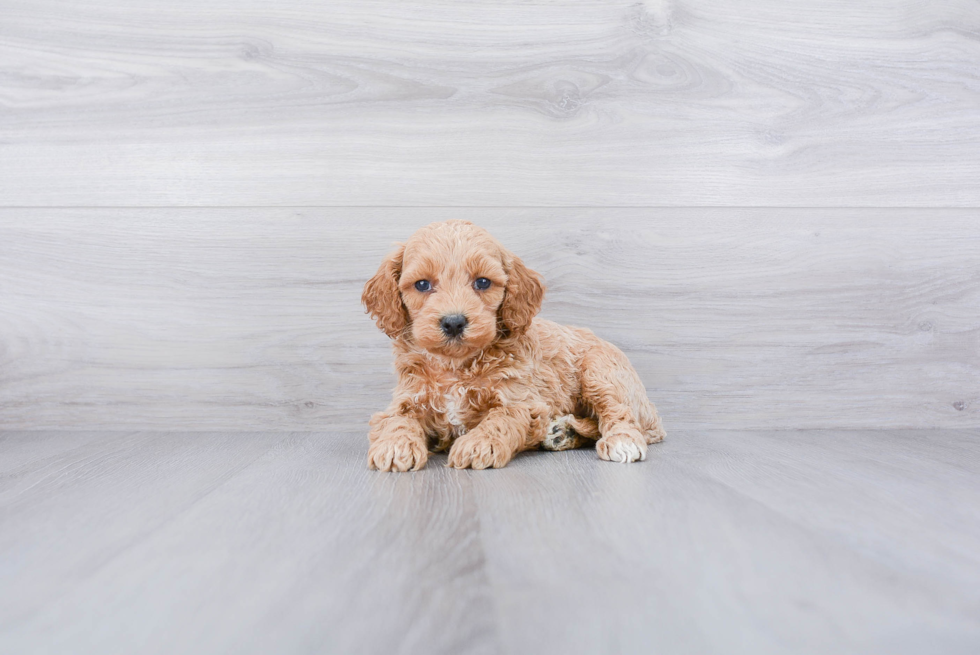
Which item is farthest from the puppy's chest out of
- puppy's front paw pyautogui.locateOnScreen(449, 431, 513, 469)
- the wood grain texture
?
the wood grain texture

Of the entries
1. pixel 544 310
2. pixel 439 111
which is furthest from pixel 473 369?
pixel 439 111

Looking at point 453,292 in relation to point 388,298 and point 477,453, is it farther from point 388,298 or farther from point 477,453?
point 477,453

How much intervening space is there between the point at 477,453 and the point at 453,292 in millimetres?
319

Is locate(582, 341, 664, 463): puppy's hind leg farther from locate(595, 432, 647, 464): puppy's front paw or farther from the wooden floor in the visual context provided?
the wooden floor

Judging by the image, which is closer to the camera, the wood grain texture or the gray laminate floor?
the gray laminate floor

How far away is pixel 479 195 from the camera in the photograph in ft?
5.65

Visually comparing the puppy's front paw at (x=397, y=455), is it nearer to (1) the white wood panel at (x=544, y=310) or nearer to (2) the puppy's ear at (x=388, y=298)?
(2) the puppy's ear at (x=388, y=298)

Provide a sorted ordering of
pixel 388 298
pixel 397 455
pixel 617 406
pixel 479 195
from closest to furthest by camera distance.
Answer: pixel 397 455, pixel 388 298, pixel 617 406, pixel 479 195

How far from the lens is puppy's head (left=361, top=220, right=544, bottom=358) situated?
1185 millimetres

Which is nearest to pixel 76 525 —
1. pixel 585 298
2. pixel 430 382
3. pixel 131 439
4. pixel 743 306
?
pixel 430 382

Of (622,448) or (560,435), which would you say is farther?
(560,435)

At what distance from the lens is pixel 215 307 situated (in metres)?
1.73

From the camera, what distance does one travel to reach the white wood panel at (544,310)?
5.64 ft

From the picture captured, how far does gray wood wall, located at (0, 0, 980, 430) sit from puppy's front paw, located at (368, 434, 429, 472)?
0.54 m
